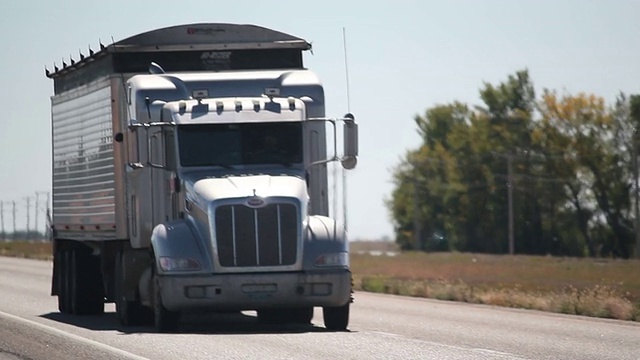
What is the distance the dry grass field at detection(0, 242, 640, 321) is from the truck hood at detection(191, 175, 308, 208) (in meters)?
7.62

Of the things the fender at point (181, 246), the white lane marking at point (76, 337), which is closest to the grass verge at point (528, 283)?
the fender at point (181, 246)

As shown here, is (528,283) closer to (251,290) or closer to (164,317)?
(164,317)

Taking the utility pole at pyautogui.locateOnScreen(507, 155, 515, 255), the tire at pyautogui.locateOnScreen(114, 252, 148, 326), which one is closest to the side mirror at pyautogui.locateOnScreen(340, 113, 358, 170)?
the tire at pyautogui.locateOnScreen(114, 252, 148, 326)

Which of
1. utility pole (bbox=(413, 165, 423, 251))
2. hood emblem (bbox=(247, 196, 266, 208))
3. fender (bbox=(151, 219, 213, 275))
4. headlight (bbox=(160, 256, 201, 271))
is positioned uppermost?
utility pole (bbox=(413, 165, 423, 251))

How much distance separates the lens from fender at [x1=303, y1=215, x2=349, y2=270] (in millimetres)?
20766

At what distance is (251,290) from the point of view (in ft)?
67.5

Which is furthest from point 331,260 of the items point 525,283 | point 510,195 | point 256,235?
point 510,195

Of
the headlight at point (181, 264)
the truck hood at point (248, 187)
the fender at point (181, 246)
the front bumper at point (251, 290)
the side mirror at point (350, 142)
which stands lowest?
the front bumper at point (251, 290)

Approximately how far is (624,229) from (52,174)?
6813cm

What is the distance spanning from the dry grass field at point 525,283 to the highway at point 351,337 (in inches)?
65.7

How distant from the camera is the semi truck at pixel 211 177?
2066 centimetres

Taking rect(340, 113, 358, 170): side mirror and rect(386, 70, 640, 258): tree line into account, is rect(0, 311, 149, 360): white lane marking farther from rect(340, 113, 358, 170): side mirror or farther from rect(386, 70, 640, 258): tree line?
rect(386, 70, 640, 258): tree line

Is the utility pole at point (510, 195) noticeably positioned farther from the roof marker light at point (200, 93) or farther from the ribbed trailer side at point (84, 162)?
the roof marker light at point (200, 93)

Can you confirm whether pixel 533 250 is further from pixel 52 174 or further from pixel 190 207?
pixel 190 207
